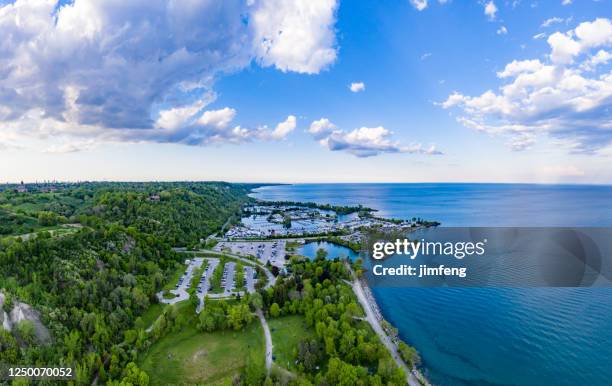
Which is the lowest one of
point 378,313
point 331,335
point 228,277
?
point 378,313

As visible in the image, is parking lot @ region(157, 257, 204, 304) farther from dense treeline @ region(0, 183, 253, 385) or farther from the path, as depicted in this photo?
the path

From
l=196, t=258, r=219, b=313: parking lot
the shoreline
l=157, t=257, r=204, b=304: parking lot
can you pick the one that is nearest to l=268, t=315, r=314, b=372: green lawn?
the shoreline

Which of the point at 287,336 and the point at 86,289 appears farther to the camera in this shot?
the point at 86,289

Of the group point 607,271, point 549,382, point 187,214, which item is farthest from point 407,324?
point 187,214

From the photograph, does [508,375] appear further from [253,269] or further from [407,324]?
[253,269]
